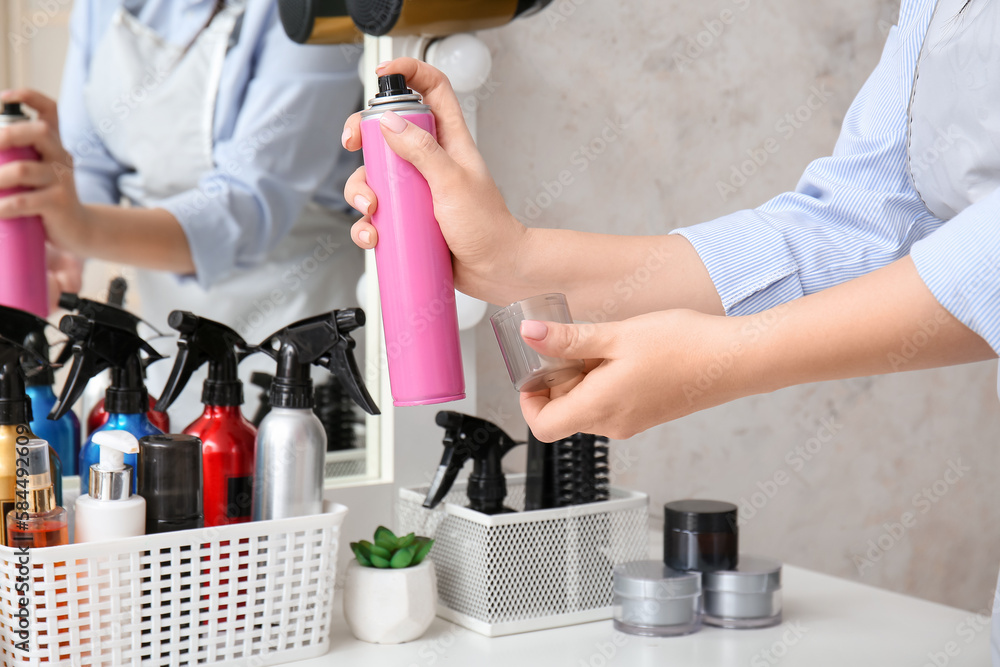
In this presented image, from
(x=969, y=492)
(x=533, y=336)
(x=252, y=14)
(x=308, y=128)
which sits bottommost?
(x=969, y=492)

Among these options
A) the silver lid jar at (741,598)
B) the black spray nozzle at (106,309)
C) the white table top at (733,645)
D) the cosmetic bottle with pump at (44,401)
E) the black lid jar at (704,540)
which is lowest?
the white table top at (733,645)

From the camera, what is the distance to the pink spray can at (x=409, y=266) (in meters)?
0.61

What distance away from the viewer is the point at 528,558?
835mm

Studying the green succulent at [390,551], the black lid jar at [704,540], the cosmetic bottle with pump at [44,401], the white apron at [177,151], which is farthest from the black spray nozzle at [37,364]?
the black lid jar at [704,540]

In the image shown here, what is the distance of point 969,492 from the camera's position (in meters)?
1.64

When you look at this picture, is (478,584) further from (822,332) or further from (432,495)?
(822,332)

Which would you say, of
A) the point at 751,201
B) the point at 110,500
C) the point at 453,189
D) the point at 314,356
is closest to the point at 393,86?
the point at 453,189

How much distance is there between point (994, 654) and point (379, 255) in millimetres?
471

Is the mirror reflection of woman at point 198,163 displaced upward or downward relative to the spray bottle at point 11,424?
upward

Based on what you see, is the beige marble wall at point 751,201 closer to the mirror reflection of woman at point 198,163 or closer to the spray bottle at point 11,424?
the mirror reflection of woman at point 198,163

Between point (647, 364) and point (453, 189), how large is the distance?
177mm

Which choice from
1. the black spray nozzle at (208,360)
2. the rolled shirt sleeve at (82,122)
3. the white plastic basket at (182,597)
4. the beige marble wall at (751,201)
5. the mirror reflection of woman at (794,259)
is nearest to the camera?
the mirror reflection of woman at (794,259)

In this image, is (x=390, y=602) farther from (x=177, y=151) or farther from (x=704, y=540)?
(x=177, y=151)

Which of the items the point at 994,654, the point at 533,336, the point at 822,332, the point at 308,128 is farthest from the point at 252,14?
the point at 994,654
